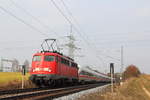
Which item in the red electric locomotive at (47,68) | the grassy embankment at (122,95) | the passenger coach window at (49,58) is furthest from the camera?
the passenger coach window at (49,58)

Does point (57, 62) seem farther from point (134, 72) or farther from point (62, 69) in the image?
point (134, 72)

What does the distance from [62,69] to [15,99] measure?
12554mm

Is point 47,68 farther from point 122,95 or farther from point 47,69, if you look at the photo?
point 122,95

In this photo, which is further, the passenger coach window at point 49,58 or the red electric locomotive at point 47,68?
the passenger coach window at point 49,58

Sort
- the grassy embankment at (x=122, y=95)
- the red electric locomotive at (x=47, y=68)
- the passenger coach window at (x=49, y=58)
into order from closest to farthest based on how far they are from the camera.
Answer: the grassy embankment at (x=122, y=95)
the red electric locomotive at (x=47, y=68)
the passenger coach window at (x=49, y=58)

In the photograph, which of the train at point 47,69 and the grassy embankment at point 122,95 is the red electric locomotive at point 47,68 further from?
the grassy embankment at point 122,95

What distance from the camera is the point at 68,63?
2961cm

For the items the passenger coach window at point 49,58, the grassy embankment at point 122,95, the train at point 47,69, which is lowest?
the grassy embankment at point 122,95

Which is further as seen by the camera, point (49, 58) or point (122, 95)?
point (49, 58)

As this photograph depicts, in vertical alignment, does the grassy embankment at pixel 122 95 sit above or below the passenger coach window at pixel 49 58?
below

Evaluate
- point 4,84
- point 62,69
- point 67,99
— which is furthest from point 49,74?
point 67,99

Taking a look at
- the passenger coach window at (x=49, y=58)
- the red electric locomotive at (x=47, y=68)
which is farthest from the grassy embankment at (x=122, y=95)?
the passenger coach window at (x=49, y=58)

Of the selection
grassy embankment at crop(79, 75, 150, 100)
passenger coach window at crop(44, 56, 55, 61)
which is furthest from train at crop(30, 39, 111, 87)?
grassy embankment at crop(79, 75, 150, 100)

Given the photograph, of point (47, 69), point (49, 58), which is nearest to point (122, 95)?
point (47, 69)
